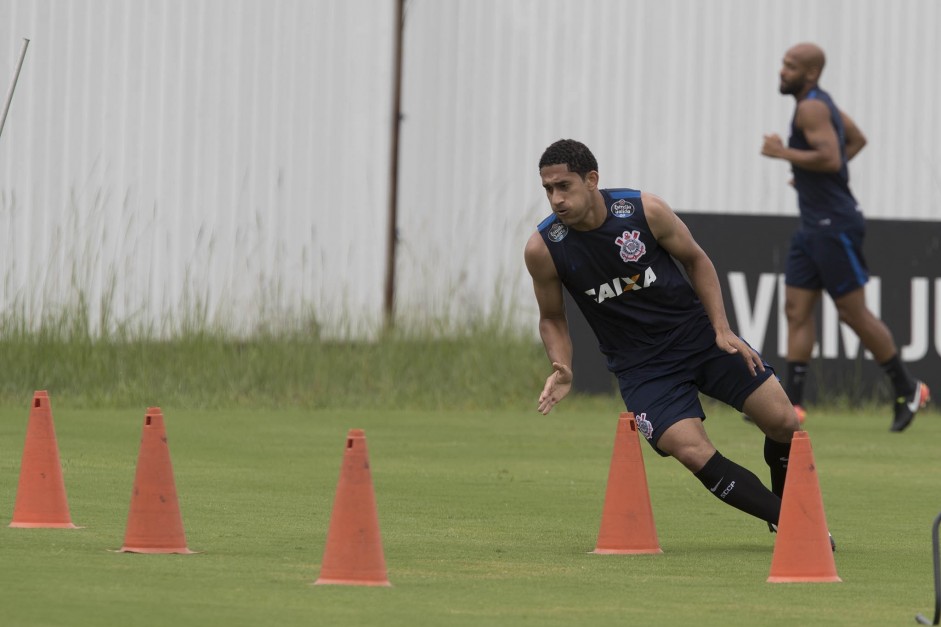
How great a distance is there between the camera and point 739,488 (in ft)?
26.0

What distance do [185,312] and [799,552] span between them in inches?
421

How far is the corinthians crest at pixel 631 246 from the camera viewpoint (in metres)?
8.23

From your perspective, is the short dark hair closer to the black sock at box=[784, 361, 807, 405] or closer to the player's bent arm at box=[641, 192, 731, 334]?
the player's bent arm at box=[641, 192, 731, 334]

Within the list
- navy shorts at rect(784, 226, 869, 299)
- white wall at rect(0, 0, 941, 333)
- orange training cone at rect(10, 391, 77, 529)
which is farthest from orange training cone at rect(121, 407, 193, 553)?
white wall at rect(0, 0, 941, 333)

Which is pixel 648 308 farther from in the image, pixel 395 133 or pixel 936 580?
pixel 395 133

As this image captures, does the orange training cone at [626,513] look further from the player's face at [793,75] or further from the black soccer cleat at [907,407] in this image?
the black soccer cleat at [907,407]

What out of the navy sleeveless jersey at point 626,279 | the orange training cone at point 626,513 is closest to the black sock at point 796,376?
the navy sleeveless jersey at point 626,279

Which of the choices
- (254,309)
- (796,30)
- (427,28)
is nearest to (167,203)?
Result: (254,309)

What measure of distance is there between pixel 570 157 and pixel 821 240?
5.66m

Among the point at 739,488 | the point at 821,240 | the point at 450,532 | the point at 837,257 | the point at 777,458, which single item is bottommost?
the point at 450,532

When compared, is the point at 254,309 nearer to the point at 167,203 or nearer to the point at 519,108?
the point at 167,203

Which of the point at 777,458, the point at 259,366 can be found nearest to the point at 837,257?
the point at 259,366

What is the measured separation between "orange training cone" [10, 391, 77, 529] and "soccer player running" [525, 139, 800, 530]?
1.96 meters

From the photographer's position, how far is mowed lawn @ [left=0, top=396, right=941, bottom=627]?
19.8 ft
